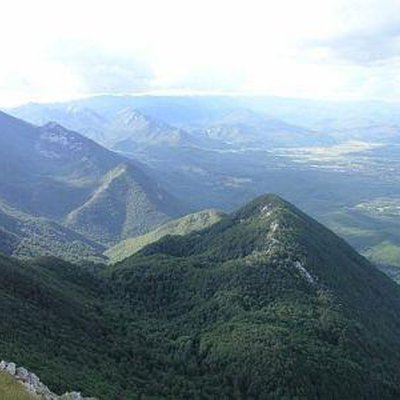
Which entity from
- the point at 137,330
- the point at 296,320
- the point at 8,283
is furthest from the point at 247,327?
the point at 8,283

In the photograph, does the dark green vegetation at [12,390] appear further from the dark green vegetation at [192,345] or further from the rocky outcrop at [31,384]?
the dark green vegetation at [192,345]

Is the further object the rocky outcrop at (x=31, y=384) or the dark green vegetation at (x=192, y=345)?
the dark green vegetation at (x=192, y=345)

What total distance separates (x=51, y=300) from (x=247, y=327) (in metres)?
49.4

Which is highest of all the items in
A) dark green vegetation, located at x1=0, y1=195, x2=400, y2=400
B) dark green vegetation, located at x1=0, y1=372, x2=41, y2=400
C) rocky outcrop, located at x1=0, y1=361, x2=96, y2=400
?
dark green vegetation, located at x1=0, y1=372, x2=41, y2=400

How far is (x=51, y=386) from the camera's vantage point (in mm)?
104312

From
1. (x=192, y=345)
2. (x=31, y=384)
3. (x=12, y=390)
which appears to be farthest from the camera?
(x=192, y=345)

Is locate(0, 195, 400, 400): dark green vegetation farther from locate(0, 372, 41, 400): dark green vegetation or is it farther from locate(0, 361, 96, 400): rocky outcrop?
locate(0, 372, 41, 400): dark green vegetation

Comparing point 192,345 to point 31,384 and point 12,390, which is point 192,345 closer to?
point 31,384

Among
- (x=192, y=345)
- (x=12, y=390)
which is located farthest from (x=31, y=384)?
(x=192, y=345)

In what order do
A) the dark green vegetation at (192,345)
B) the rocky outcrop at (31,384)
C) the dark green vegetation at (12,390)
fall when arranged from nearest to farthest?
the dark green vegetation at (12,390) → the rocky outcrop at (31,384) → the dark green vegetation at (192,345)

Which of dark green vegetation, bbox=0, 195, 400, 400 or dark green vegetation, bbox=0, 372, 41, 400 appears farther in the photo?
dark green vegetation, bbox=0, 195, 400, 400

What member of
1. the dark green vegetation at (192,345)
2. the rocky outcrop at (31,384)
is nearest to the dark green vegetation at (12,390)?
the rocky outcrop at (31,384)

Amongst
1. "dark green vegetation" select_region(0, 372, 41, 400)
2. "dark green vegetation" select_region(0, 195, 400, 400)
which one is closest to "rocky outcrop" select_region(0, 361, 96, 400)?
"dark green vegetation" select_region(0, 372, 41, 400)

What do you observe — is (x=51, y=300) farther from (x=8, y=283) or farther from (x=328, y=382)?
(x=328, y=382)
